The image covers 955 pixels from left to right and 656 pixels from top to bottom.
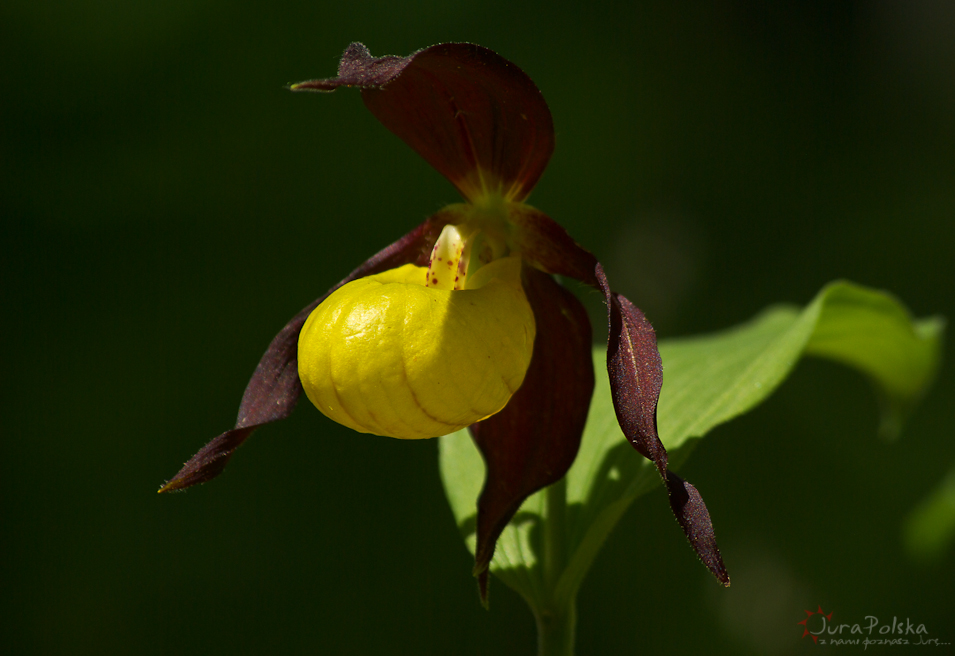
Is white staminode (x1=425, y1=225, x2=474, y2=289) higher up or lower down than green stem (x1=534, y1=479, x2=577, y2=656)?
higher up

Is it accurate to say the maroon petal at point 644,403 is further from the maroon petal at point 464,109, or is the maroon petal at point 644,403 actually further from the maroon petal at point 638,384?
the maroon petal at point 464,109

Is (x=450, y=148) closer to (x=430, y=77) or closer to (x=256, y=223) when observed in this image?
(x=430, y=77)

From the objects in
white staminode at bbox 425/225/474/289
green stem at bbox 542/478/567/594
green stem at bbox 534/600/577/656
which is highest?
white staminode at bbox 425/225/474/289

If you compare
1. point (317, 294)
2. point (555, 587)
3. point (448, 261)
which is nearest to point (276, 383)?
point (448, 261)

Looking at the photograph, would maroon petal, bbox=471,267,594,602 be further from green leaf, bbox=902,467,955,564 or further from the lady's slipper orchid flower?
green leaf, bbox=902,467,955,564

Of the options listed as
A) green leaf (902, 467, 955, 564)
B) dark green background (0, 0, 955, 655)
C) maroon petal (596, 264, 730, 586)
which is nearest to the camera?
maroon petal (596, 264, 730, 586)

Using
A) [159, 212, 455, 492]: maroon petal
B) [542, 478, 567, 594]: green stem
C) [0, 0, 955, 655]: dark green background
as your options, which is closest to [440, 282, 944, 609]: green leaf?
[542, 478, 567, 594]: green stem
